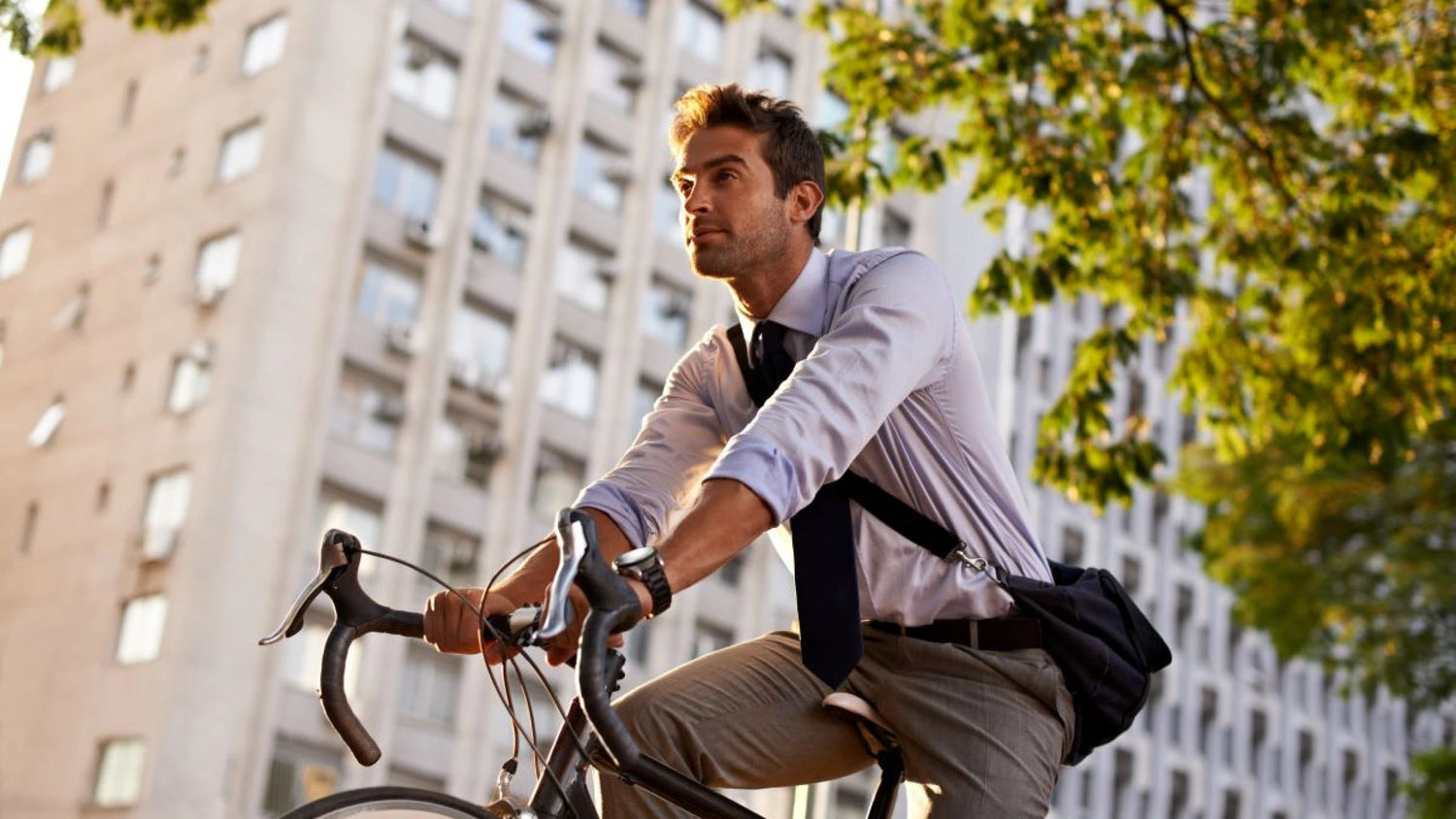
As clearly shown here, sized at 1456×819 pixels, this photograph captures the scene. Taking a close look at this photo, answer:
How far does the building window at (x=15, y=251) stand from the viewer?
1476 inches

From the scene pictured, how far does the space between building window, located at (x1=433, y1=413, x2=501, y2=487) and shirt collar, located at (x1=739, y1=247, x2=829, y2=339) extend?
31060 mm

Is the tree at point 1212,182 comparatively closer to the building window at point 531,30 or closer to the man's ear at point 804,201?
the man's ear at point 804,201

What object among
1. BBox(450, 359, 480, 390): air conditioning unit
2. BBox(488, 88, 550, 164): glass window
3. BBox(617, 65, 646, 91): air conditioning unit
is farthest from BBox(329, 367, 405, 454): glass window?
BBox(617, 65, 646, 91): air conditioning unit

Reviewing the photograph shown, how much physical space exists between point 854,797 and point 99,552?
1517cm

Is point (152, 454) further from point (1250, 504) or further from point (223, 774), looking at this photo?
point (1250, 504)

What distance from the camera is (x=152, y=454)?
32500 millimetres

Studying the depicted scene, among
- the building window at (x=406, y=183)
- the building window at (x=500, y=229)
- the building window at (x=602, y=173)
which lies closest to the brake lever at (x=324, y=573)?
the building window at (x=406, y=183)

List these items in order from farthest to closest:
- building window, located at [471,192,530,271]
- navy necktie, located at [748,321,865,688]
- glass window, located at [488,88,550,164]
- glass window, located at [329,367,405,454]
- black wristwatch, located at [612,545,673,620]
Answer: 1. glass window, located at [488,88,550,164]
2. building window, located at [471,192,530,271]
3. glass window, located at [329,367,405,454]
4. navy necktie, located at [748,321,865,688]
5. black wristwatch, located at [612,545,673,620]

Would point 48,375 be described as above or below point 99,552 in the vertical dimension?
above

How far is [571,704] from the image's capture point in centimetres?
324

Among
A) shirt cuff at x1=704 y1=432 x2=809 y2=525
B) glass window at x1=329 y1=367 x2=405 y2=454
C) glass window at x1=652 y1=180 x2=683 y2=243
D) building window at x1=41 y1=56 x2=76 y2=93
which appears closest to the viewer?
shirt cuff at x1=704 y1=432 x2=809 y2=525

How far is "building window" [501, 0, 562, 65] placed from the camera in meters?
37.2

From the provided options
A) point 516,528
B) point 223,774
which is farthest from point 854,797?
point 223,774

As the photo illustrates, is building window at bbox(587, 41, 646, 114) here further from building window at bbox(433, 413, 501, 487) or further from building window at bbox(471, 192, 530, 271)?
building window at bbox(433, 413, 501, 487)
